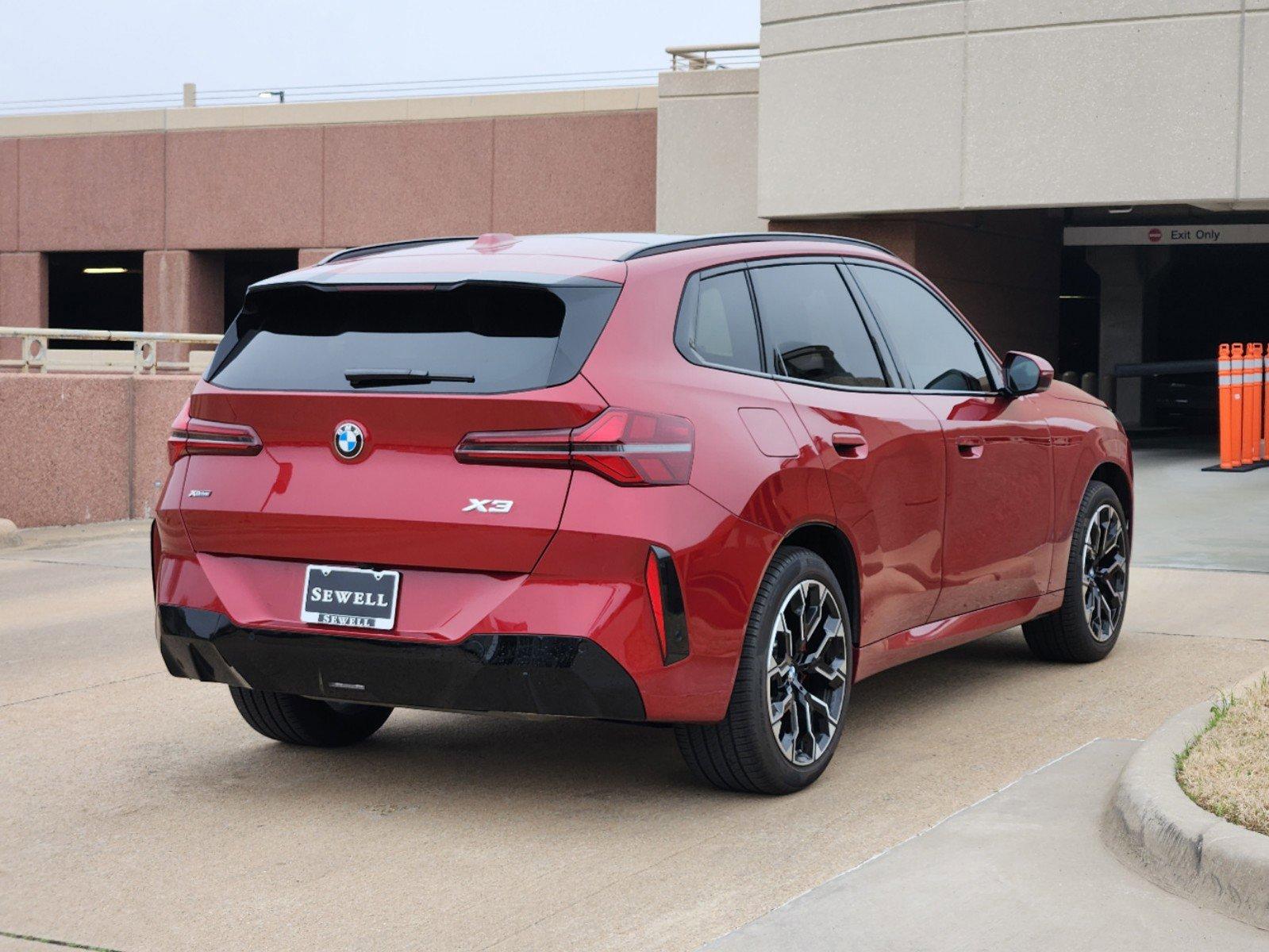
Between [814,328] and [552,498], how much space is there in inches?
58.8

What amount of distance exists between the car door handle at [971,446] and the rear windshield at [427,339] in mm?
1905

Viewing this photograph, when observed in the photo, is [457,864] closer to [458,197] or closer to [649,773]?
[649,773]

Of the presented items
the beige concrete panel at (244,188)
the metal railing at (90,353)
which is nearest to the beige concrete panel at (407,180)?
the beige concrete panel at (244,188)

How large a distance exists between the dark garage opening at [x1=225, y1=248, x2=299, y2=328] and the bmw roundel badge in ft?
97.1

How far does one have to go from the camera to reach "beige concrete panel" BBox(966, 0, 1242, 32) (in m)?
19.2

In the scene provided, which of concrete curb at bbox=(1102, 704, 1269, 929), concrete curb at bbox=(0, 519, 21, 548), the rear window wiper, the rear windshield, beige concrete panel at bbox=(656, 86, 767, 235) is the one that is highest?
beige concrete panel at bbox=(656, 86, 767, 235)

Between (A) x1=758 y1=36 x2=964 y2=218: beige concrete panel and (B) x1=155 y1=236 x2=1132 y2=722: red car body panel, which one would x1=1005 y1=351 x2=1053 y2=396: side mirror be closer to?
(B) x1=155 y1=236 x2=1132 y2=722: red car body panel

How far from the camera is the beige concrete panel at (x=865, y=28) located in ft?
67.1

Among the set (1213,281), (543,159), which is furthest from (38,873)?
(1213,281)

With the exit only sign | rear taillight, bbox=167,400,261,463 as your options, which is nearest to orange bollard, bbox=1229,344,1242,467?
the exit only sign

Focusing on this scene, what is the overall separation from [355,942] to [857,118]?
60.6ft

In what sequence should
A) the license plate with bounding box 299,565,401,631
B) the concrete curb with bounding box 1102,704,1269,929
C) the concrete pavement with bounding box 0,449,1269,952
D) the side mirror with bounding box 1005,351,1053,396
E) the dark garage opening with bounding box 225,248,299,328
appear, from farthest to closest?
the dark garage opening with bounding box 225,248,299,328 < the side mirror with bounding box 1005,351,1053,396 < the license plate with bounding box 299,565,401,631 < the concrete pavement with bounding box 0,449,1269,952 < the concrete curb with bounding box 1102,704,1269,929

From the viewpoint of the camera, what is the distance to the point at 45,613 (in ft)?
30.5

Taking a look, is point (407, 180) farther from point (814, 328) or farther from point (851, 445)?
point (851, 445)
